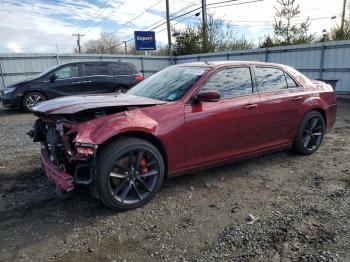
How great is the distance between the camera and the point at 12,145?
619 cm

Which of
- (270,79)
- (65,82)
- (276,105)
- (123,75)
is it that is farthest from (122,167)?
(123,75)

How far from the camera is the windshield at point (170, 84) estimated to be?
3.83 meters

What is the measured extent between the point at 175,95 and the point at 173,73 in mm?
708

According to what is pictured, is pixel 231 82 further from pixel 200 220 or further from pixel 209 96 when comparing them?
pixel 200 220

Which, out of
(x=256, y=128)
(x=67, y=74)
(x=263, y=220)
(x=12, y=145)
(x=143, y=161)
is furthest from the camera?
(x=67, y=74)

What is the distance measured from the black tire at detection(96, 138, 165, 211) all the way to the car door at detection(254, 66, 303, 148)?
1.77 metres

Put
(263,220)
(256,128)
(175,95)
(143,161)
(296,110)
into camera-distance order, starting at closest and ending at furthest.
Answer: (263,220), (143,161), (175,95), (256,128), (296,110)

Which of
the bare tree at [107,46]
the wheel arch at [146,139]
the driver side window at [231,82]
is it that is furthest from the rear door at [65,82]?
the bare tree at [107,46]

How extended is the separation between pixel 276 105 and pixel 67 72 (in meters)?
8.01

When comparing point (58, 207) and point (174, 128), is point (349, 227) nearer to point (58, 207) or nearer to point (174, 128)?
point (174, 128)

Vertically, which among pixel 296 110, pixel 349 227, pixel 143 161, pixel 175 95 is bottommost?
pixel 349 227

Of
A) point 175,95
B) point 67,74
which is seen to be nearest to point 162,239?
point 175,95

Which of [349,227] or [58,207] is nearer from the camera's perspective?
[349,227]

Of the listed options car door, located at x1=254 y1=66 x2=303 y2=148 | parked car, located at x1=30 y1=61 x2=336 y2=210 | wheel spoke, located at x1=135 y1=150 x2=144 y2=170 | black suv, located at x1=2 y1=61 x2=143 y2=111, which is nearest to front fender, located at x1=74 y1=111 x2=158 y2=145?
parked car, located at x1=30 y1=61 x2=336 y2=210
